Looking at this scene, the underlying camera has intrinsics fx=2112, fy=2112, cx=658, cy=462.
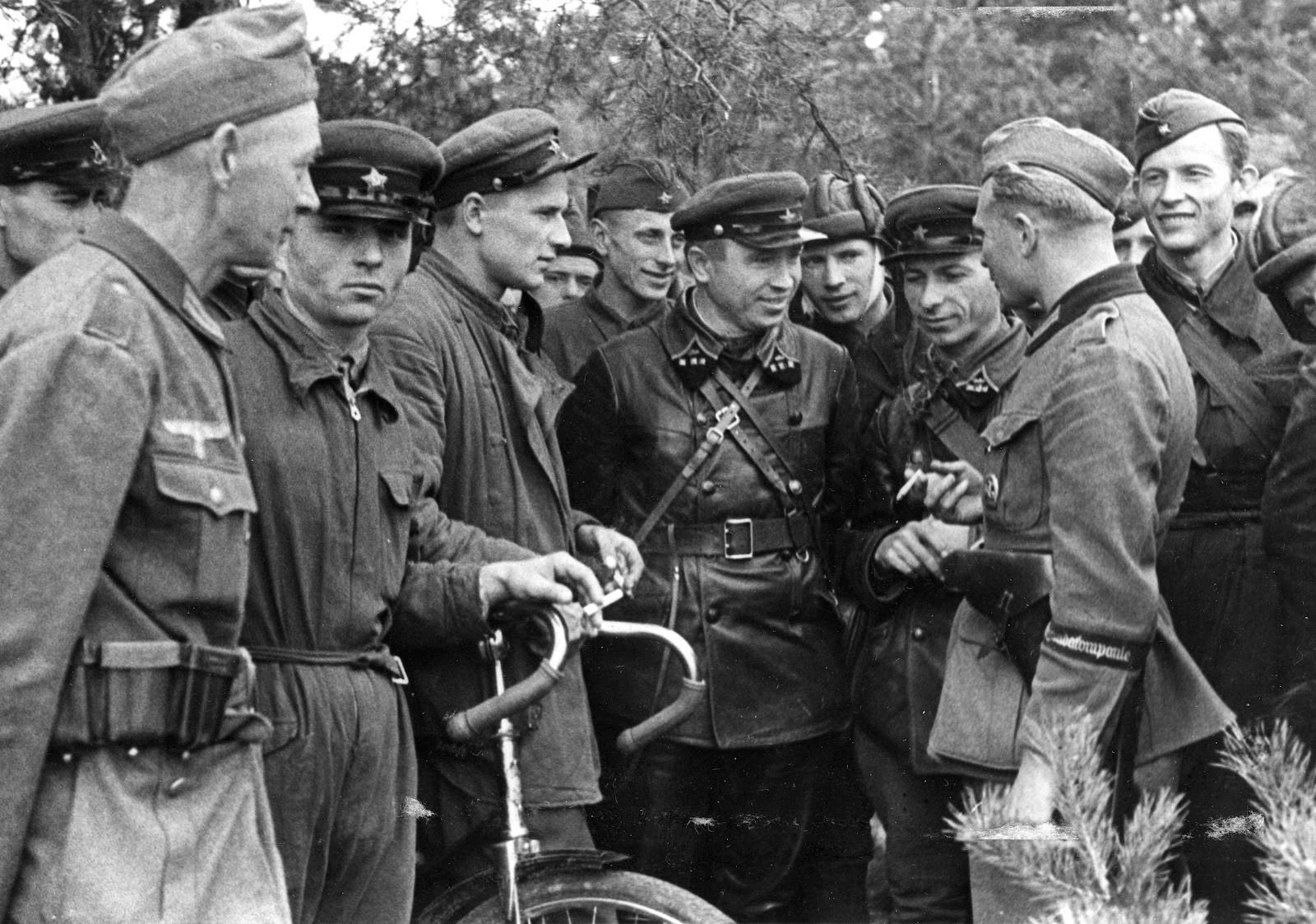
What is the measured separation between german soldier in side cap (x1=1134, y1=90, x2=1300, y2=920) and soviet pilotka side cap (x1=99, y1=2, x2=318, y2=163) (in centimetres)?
348

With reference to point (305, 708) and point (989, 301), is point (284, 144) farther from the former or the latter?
point (989, 301)

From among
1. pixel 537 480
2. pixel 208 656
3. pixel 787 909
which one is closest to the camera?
pixel 208 656

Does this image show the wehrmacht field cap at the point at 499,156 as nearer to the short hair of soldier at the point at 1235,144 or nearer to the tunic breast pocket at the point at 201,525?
the short hair of soldier at the point at 1235,144

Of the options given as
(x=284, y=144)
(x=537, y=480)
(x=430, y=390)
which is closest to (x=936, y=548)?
(x=537, y=480)

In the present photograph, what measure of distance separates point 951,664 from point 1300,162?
2377 mm

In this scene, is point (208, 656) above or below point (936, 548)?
above

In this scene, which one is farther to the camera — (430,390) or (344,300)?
(430,390)

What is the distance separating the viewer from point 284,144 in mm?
3496

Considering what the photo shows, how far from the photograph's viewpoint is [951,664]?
5164 mm

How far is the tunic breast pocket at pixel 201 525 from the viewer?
10.6 feet

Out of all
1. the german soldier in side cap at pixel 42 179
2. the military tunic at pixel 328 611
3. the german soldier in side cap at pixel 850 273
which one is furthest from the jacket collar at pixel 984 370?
the german soldier in side cap at pixel 42 179

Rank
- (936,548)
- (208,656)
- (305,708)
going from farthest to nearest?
(936,548), (305,708), (208,656)

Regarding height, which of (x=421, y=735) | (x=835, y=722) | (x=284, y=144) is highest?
(x=284, y=144)

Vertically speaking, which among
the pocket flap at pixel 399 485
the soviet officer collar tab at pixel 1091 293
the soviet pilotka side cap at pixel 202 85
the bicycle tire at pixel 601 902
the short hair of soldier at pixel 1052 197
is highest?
the soviet pilotka side cap at pixel 202 85
